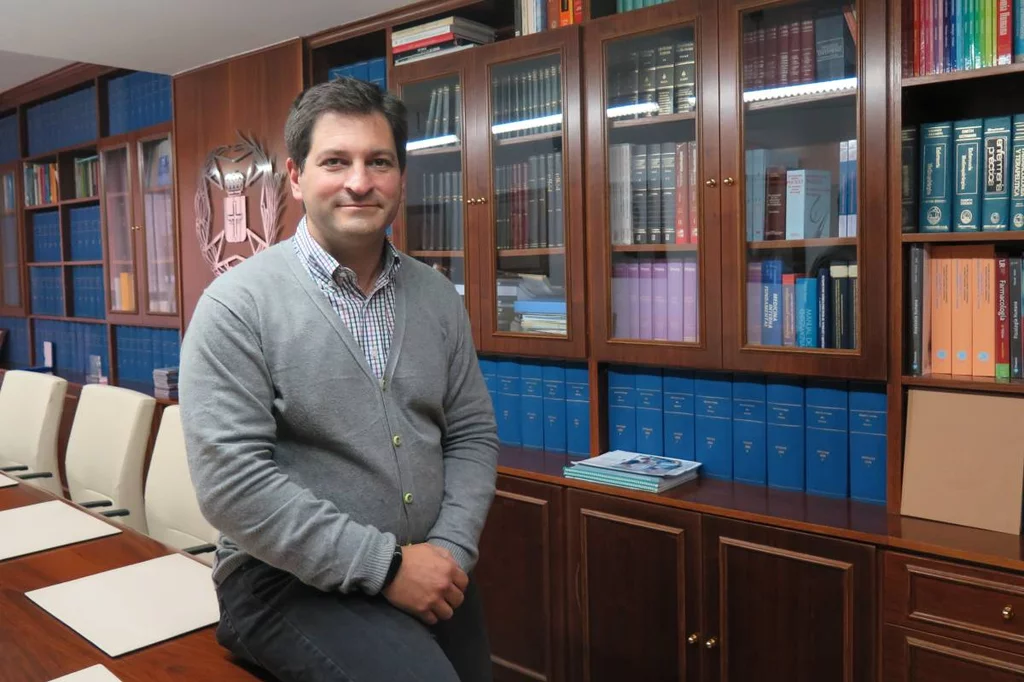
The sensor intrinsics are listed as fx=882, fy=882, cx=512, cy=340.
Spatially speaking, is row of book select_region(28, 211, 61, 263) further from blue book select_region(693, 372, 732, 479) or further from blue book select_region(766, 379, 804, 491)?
blue book select_region(766, 379, 804, 491)

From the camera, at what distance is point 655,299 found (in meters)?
2.69

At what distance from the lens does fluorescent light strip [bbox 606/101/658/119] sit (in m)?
2.63

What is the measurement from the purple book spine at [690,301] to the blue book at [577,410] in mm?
452

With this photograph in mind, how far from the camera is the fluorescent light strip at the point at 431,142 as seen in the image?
10.2 ft

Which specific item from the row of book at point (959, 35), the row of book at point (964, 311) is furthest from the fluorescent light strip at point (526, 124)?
the row of book at point (964, 311)

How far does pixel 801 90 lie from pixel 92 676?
6.91 feet

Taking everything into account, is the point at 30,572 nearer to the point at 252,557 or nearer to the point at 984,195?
the point at 252,557

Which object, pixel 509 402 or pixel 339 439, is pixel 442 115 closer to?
pixel 509 402

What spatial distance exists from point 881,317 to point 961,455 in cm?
38

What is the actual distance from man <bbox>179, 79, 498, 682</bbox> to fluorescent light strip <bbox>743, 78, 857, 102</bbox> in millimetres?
1201

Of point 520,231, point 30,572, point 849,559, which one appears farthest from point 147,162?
point 849,559

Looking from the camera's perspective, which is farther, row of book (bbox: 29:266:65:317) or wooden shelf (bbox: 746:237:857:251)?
row of book (bbox: 29:266:65:317)

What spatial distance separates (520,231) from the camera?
297cm

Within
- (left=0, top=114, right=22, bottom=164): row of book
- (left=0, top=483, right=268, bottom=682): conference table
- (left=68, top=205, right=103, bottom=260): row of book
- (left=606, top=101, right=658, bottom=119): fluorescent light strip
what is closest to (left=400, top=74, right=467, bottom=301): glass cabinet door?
(left=606, top=101, right=658, bottom=119): fluorescent light strip
